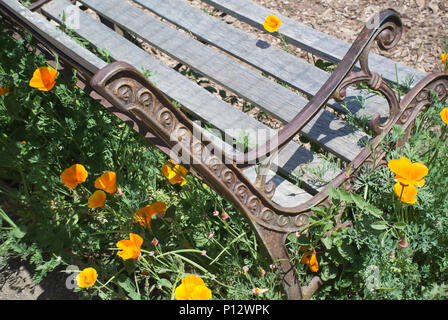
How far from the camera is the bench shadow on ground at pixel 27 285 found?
217 cm

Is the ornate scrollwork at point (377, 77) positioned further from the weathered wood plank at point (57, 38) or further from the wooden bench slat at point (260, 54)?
the weathered wood plank at point (57, 38)

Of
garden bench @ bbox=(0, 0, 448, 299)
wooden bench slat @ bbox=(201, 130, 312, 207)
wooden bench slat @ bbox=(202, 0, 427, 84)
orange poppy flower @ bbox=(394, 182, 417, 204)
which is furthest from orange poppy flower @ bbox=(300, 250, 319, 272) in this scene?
wooden bench slat @ bbox=(202, 0, 427, 84)

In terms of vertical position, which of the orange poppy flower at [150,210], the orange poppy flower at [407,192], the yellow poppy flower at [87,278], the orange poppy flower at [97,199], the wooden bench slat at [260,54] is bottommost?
the yellow poppy flower at [87,278]

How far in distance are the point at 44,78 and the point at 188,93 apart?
747 mm

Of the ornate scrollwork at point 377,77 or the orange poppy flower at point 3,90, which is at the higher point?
the orange poppy flower at point 3,90

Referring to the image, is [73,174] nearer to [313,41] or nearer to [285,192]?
[285,192]

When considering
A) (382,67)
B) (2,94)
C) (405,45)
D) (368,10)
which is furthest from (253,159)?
(368,10)

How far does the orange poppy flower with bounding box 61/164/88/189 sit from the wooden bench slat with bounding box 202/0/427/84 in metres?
1.26

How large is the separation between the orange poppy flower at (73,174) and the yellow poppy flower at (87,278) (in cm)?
38

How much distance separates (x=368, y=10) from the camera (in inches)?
137

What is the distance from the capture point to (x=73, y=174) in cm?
186

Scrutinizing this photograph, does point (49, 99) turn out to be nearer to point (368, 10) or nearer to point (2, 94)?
point (2, 94)

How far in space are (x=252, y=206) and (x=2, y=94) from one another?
1312 mm

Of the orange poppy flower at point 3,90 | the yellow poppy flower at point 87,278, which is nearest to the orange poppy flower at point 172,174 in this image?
the yellow poppy flower at point 87,278
